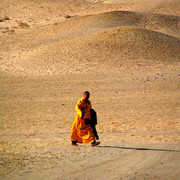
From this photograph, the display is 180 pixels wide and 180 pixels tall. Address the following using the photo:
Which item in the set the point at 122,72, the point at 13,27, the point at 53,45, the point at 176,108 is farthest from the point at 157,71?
the point at 13,27

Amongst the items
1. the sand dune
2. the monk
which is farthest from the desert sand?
the monk

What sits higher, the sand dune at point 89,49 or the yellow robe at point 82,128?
the sand dune at point 89,49

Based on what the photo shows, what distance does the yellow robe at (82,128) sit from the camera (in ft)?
33.8

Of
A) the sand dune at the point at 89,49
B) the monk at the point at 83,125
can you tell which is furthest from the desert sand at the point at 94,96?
the monk at the point at 83,125

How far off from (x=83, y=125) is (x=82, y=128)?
0.33ft

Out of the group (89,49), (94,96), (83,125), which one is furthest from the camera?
(89,49)

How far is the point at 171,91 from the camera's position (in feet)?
68.2

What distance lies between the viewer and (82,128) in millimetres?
10508

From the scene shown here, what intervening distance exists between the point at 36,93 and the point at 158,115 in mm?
7801

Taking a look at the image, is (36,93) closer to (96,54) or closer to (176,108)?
(176,108)

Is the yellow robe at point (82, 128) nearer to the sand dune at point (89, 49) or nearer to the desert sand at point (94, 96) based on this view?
the desert sand at point (94, 96)

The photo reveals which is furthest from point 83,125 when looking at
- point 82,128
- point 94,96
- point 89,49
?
point 89,49

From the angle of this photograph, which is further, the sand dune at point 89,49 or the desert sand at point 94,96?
the sand dune at point 89,49

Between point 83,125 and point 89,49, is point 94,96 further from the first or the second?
point 89,49
